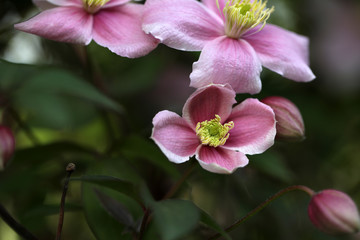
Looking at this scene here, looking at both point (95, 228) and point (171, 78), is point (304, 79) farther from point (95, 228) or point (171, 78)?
point (171, 78)

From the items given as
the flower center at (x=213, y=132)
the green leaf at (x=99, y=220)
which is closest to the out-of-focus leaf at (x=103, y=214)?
the green leaf at (x=99, y=220)

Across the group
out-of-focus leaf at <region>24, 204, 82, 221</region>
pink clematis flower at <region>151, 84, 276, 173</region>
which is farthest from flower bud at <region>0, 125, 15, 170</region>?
pink clematis flower at <region>151, 84, 276, 173</region>

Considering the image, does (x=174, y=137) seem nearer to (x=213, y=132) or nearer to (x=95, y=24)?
(x=213, y=132)

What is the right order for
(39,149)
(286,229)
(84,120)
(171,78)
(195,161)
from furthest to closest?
(171,78)
(84,120)
(286,229)
(39,149)
(195,161)

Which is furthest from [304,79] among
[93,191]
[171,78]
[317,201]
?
[171,78]

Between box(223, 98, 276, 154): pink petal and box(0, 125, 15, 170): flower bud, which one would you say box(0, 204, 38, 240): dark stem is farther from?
box(223, 98, 276, 154): pink petal

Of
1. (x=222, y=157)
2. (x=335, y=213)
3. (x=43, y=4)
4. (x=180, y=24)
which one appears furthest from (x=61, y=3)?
(x=335, y=213)
